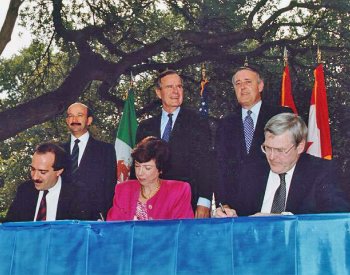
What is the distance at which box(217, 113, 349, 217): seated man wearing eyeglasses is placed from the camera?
11.6 feet

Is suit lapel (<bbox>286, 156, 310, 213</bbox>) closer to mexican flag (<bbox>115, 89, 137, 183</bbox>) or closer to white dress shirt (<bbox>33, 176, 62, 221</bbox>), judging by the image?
white dress shirt (<bbox>33, 176, 62, 221</bbox>)

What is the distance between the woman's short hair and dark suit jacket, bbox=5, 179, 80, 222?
0.60 m

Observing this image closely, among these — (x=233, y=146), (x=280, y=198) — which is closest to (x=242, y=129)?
(x=233, y=146)

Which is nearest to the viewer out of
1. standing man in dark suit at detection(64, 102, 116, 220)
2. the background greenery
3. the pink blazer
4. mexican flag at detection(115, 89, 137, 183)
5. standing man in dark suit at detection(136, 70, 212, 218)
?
the pink blazer

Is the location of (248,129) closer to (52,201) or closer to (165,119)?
(165,119)

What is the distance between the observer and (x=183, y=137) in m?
5.39

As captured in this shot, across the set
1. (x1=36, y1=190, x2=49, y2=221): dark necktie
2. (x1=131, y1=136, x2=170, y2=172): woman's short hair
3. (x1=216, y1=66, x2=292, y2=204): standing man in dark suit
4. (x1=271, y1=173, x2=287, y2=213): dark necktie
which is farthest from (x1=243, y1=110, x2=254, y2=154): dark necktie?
(x1=36, y1=190, x2=49, y2=221): dark necktie

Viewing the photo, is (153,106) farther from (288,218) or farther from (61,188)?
(288,218)

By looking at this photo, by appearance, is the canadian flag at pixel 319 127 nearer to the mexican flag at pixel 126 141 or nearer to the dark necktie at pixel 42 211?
the mexican flag at pixel 126 141

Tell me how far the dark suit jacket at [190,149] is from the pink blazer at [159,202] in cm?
94

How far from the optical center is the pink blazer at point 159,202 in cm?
407

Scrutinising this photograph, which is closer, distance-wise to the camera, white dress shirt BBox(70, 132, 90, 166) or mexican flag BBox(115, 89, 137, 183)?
white dress shirt BBox(70, 132, 90, 166)

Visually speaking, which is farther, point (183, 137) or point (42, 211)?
point (183, 137)

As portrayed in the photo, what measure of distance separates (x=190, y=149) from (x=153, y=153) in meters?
1.25
